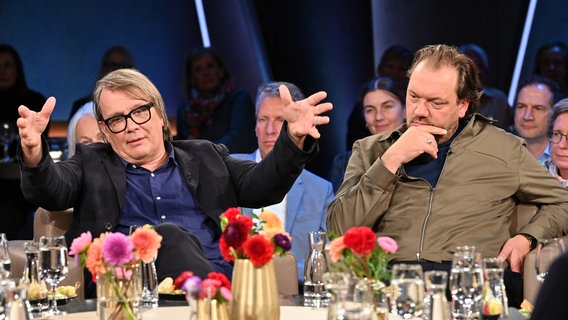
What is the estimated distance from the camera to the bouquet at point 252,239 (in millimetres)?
2338

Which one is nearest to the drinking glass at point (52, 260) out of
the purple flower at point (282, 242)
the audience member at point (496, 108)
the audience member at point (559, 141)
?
the purple flower at point (282, 242)

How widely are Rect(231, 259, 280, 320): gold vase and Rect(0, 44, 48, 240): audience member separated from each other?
3.75 m

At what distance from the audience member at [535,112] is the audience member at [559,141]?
0.67 m

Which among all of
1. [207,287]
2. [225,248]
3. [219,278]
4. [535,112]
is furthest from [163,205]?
[535,112]

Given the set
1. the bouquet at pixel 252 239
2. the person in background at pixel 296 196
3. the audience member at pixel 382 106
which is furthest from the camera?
the audience member at pixel 382 106

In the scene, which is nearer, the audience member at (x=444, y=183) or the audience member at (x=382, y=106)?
the audience member at (x=444, y=183)

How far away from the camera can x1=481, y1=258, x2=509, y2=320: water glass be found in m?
2.26

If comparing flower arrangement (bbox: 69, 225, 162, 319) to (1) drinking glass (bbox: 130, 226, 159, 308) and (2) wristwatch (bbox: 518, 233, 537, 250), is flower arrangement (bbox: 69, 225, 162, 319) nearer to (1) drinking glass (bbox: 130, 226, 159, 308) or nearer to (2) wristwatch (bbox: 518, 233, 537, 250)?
(1) drinking glass (bbox: 130, 226, 159, 308)

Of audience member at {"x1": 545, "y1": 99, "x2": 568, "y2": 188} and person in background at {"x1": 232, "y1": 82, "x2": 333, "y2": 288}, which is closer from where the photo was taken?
audience member at {"x1": 545, "y1": 99, "x2": 568, "y2": 188}

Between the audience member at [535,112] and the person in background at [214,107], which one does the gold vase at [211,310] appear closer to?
the audience member at [535,112]

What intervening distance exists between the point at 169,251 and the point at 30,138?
2.02 ft

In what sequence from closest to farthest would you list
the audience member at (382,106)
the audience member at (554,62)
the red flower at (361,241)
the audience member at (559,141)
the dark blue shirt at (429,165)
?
the red flower at (361,241) → the dark blue shirt at (429,165) → the audience member at (559,141) → the audience member at (382,106) → the audience member at (554,62)

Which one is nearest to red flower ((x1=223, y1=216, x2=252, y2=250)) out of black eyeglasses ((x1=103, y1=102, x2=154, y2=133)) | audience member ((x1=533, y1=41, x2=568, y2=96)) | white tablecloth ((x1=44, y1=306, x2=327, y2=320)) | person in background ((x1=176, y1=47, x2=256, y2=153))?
white tablecloth ((x1=44, y1=306, x2=327, y2=320))

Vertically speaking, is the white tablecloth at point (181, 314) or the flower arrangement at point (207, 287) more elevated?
the flower arrangement at point (207, 287)
